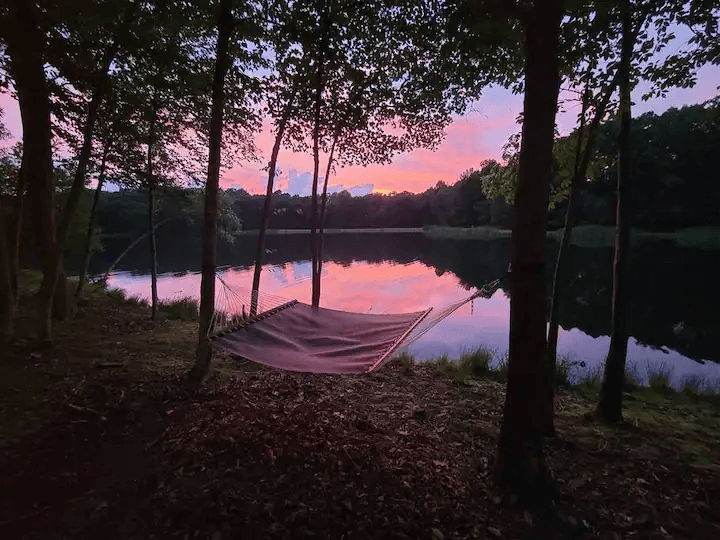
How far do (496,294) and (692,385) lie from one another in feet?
25.2

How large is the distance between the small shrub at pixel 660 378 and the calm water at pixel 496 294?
0.64 ft

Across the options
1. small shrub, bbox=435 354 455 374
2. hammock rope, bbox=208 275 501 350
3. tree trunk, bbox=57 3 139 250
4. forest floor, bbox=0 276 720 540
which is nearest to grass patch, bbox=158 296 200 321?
tree trunk, bbox=57 3 139 250

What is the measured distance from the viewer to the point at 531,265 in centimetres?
226

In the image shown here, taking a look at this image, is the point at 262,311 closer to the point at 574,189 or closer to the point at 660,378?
the point at 574,189

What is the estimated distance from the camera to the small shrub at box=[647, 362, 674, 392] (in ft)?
18.3

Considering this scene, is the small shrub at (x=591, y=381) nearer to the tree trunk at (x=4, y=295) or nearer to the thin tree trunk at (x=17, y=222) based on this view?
the tree trunk at (x=4, y=295)

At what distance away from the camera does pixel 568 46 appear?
3035mm

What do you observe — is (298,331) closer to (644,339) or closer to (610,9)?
(610,9)

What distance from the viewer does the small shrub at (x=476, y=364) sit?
5794 millimetres

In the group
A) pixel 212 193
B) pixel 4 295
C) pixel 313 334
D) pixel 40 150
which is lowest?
pixel 313 334

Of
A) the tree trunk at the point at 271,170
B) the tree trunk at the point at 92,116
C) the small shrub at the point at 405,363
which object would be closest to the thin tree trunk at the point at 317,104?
the tree trunk at the point at 271,170

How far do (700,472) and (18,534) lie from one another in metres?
3.75

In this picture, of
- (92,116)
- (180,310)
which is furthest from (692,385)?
(180,310)

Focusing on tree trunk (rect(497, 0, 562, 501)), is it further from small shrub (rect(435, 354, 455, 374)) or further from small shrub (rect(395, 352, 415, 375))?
small shrub (rect(435, 354, 455, 374))
